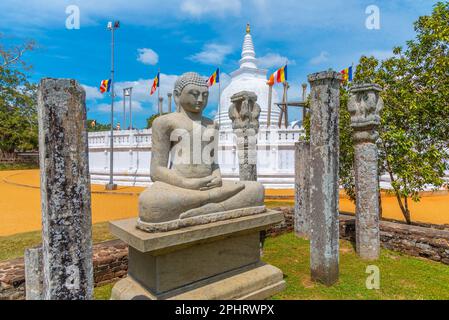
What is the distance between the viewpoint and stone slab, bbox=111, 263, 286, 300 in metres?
3.90

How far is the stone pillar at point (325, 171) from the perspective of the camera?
15.4 feet

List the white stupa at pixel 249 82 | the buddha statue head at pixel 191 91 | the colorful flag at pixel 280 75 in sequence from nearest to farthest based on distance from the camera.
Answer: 1. the buddha statue head at pixel 191 91
2. the colorful flag at pixel 280 75
3. the white stupa at pixel 249 82

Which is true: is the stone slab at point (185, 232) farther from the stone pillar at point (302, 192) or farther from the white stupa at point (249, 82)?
the white stupa at point (249, 82)

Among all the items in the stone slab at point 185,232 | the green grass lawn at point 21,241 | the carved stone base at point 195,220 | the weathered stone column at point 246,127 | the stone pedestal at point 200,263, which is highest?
the weathered stone column at point 246,127

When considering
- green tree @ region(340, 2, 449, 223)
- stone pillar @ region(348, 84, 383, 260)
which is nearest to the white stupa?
green tree @ region(340, 2, 449, 223)

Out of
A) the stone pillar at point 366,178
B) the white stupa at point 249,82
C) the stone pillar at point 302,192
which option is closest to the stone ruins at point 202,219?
the stone pillar at point 366,178

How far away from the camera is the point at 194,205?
4.02 m

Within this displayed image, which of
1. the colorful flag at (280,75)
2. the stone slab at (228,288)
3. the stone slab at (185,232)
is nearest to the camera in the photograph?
the stone slab at (185,232)

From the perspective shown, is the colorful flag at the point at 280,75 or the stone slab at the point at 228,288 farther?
→ the colorful flag at the point at 280,75

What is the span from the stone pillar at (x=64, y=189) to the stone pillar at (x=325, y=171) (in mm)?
3621

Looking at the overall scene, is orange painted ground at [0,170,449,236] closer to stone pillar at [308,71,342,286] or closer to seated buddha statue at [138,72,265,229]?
seated buddha statue at [138,72,265,229]

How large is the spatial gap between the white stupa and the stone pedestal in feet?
74.8

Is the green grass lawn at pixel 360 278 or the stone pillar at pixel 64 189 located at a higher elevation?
the stone pillar at pixel 64 189
